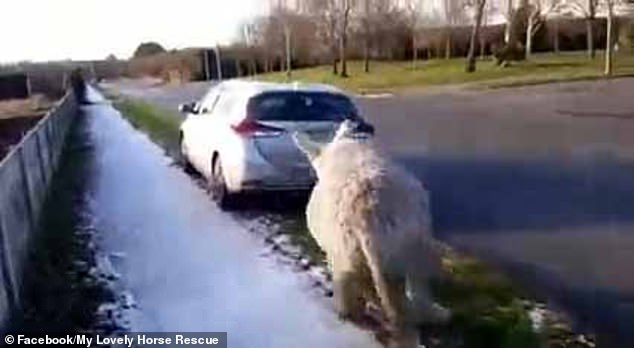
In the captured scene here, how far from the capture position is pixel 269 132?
14.2 meters

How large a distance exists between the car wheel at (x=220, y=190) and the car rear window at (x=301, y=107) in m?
1.09

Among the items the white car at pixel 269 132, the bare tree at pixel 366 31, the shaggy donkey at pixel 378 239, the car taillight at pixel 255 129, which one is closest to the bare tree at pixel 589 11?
the bare tree at pixel 366 31

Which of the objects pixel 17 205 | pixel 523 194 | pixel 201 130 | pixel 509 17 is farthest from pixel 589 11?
pixel 17 205

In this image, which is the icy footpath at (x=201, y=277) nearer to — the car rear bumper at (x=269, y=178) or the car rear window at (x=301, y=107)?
the car rear bumper at (x=269, y=178)

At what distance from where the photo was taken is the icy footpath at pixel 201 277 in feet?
26.1

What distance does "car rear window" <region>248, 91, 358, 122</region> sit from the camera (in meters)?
14.3

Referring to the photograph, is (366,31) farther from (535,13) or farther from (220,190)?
(220,190)

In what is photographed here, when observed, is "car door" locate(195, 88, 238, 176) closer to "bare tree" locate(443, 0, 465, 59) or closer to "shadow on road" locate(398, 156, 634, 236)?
"shadow on road" locate(398, 156, 634, 236)

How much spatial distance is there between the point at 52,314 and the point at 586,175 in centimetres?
977

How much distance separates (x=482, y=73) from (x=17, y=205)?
5542 centimetres

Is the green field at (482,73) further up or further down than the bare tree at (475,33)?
further down

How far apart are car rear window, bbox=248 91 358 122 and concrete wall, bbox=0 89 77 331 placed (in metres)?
2.90

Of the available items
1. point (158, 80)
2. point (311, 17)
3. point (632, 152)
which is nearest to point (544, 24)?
point (311, 17)

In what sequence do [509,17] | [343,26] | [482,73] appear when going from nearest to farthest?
[482,73]
[509,17]
[343,26]
